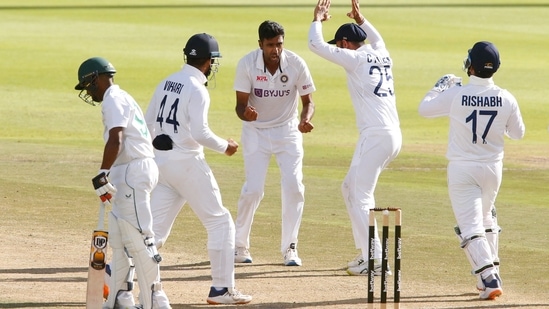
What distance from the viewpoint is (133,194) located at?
8.64m

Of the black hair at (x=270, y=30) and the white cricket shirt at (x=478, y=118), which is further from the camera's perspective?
the black hair at (x=270, y=30)

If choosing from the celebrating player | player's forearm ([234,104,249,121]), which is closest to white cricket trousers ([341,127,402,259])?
player's forearm ([234,104,249,121])

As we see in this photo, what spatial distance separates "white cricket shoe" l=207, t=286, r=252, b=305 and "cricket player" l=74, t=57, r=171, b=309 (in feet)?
2.05

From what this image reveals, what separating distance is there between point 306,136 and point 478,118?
45.7 feet

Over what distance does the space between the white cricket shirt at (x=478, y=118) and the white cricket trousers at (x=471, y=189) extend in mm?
70

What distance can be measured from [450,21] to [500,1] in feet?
27.0

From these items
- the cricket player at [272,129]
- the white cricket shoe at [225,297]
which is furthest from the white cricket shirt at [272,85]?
the white cricket shoe at [225,297]

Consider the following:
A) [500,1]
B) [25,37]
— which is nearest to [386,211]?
[25,37]

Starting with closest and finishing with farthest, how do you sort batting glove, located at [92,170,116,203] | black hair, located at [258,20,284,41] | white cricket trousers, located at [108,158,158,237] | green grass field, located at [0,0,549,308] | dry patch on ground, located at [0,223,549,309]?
1. batting glove, located at [92,170,116,203]
2. white cricket trousers, located at [108,158,158,237]
3. dry patch on ground, located at [0,223,549,309]
4. black hair, located at [258,20,284,41]
5. green grass field, located at [0,0,549,308]

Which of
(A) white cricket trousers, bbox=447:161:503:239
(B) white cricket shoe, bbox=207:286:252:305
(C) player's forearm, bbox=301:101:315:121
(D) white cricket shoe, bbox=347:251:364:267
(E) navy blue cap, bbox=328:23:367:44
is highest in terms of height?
(E) navy blue cap, bbox=328:23:367:44

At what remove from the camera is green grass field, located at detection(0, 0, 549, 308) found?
39.5 ft

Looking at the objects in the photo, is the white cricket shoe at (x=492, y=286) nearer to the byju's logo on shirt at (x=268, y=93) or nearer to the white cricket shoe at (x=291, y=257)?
the white cricket shoe at (x=291, y=257)

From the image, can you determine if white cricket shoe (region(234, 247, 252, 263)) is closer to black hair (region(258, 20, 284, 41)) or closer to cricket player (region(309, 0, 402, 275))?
cricket player (region(309, 0, 402, 275))

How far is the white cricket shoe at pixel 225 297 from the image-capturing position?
9.32 metres
